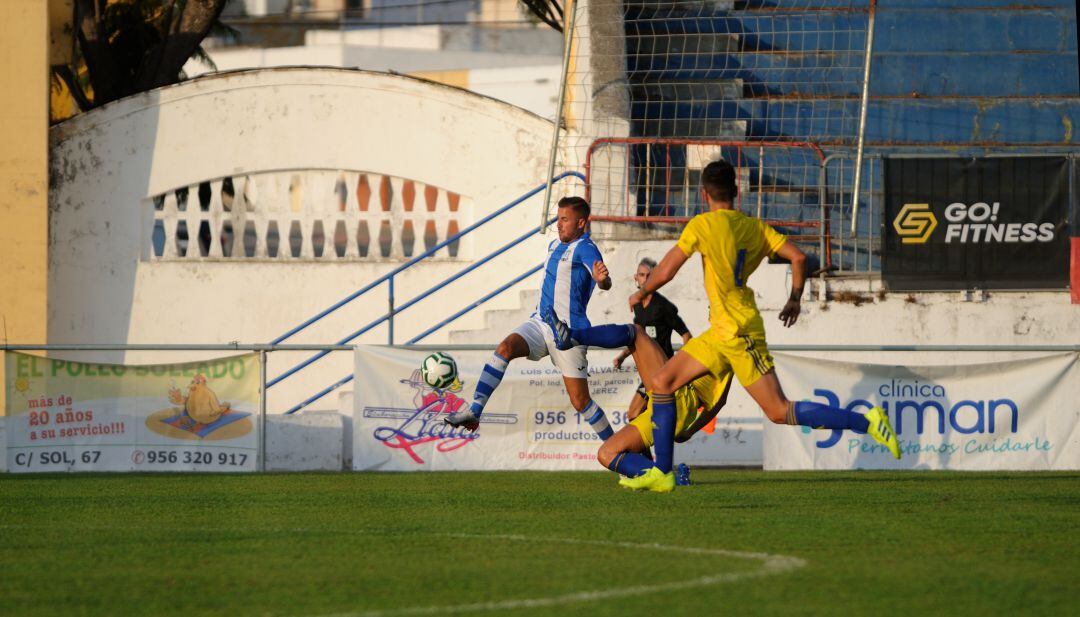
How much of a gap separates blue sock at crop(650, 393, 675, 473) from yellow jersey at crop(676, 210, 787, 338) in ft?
2.01

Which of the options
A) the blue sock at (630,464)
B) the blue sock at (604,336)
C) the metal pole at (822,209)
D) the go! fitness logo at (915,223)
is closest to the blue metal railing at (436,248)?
the metal pole at (822,209)

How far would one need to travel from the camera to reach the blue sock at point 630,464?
33.0ft

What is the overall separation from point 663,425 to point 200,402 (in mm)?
6529

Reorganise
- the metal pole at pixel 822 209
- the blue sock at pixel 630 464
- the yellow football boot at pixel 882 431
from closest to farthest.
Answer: the yellow football boot at pixel 882 431
the blue sock at pixel 630 464
the metal pole at pixel 822 209

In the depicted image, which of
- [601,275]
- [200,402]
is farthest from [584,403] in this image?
[200,402]

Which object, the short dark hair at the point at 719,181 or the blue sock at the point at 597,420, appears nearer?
the short dark hair at the point at 719,181

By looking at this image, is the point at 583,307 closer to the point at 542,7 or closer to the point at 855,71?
the point at 855,71

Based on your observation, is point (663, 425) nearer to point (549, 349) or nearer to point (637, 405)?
point (549, 349)

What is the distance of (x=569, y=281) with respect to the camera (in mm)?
11922

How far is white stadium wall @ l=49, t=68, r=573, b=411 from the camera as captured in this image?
19438mm

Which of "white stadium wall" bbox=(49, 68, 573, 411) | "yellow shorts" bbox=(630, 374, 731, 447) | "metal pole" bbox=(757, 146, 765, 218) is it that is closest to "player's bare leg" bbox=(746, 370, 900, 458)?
"yellow shorts" bbox=(630, 374, 731, 447)

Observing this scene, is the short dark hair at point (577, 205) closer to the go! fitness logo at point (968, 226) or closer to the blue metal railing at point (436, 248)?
the blue metal railing at point (436, 248)

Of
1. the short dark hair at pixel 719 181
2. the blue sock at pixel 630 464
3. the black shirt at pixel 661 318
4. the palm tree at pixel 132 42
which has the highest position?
the palm tree at pixel 132 42

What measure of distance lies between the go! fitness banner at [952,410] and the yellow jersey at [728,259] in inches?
198
